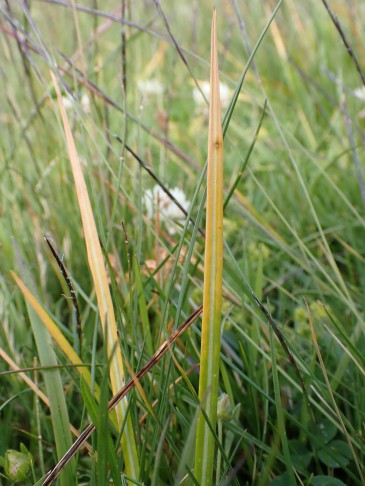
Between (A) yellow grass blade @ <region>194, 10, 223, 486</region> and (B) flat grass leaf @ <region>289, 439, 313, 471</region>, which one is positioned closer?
(A) yellow grass blade @ <region>194, 10, 223, 486</region>

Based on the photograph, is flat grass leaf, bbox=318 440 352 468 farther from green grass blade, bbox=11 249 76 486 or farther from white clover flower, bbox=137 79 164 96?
white clover flower, bbox=137 79 164 96

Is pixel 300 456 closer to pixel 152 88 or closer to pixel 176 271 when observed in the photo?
pixel 176 271

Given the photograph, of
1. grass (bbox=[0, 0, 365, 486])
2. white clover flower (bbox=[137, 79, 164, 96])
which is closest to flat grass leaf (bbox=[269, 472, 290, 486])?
grass (bbox=[0, 0, 365, 486])

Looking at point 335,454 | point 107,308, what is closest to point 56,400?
point 107,308

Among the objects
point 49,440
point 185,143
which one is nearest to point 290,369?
point 49,440

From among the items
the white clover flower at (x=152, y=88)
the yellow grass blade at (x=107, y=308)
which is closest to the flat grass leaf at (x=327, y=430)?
the yellow grass blade at (x=107, y=308)

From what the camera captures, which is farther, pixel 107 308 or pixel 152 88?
pixel 152 88

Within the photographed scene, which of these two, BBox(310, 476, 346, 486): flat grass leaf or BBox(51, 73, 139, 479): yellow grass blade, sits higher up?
BBox(51, 73, 139, 479): yellow grass blade

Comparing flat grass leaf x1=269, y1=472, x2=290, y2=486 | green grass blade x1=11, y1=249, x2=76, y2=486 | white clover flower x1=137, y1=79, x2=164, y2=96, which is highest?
white clover flower x1=137, y1=79, x2=164, y2=96
